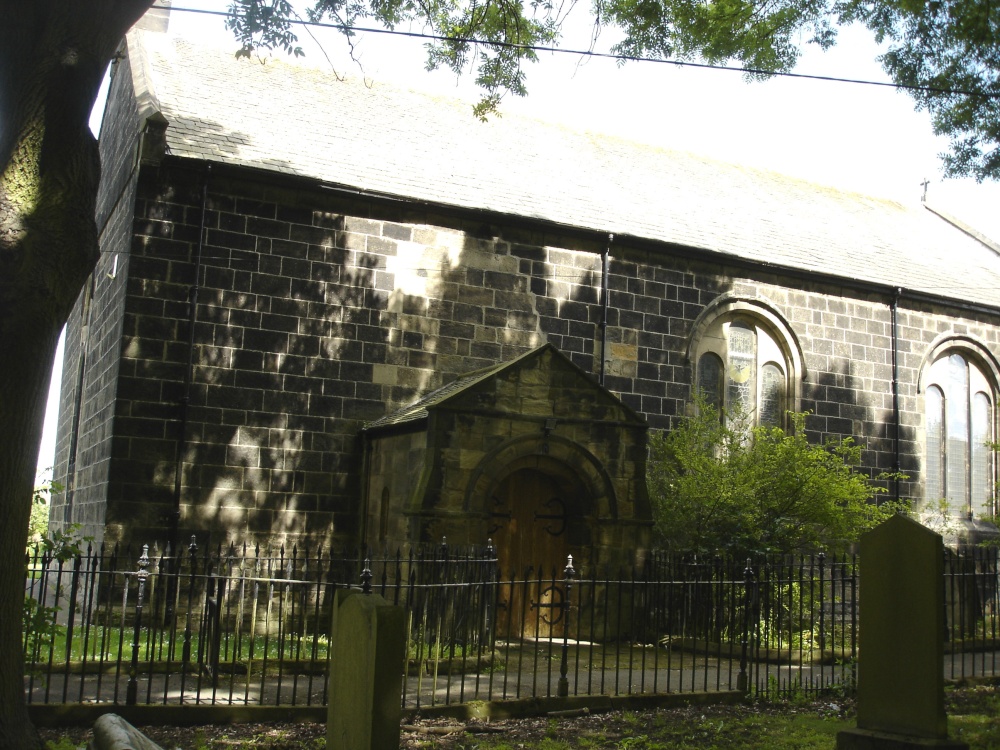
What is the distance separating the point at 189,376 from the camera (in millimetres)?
14930

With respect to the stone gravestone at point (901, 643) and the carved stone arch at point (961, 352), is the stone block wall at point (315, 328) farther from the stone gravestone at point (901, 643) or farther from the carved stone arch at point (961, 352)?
the stone gravestone at point (901, 643)

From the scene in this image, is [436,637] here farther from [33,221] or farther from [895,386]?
[895,386]

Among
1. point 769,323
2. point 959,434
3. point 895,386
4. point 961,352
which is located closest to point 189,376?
point 769,323

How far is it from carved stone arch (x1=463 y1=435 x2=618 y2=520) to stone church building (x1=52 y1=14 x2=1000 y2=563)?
0.14 ft

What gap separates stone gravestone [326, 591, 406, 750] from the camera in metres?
6.60

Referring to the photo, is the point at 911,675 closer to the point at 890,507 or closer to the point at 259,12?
the point at 259,12

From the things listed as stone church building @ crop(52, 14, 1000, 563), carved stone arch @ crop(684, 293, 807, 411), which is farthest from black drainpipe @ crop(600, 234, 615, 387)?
carved stone arch @ crop(684, 293, 807, 411)

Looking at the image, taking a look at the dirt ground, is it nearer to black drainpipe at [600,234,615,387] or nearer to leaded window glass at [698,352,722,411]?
black drainpipe at [600,234,615,387]

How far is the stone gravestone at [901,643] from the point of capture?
7.50 metres

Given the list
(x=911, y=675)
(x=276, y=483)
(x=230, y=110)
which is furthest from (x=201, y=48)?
(x=911, y=675)

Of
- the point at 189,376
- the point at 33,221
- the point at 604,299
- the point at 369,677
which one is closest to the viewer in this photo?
the point at 369,677

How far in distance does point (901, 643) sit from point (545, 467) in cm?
735

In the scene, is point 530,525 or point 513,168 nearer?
point 530,525

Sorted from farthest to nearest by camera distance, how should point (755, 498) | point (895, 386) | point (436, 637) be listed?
1. point (895, 386)
2. point (755, 498)
3. point (436, 637)
